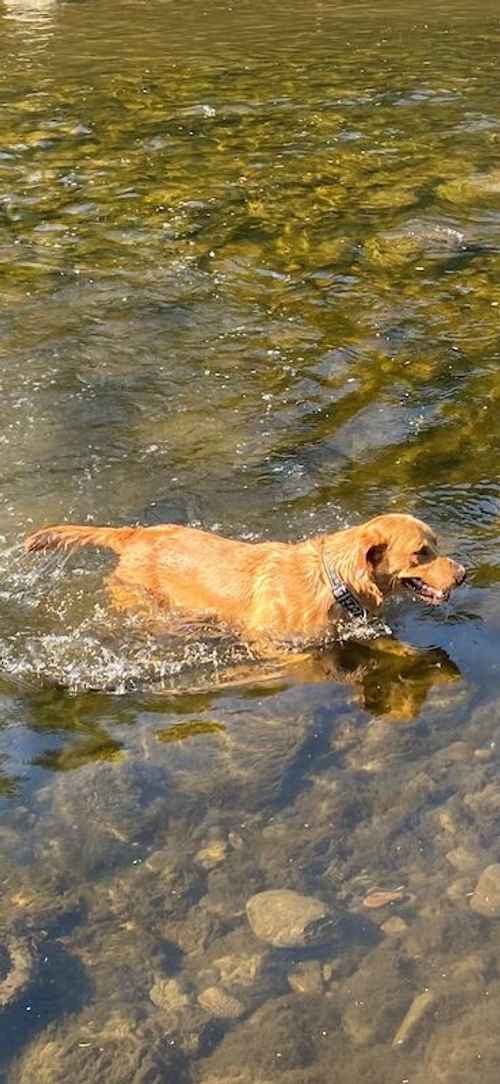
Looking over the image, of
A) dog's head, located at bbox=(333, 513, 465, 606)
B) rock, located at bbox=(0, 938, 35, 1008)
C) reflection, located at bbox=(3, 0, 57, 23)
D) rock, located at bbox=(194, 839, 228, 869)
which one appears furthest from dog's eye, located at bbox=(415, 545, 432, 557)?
reflection, located at bbox=(3, 0, 57, 23)

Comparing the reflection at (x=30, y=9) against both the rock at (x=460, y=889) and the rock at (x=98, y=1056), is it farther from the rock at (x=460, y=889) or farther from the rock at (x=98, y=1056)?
the rock at (x=98, y=1056)

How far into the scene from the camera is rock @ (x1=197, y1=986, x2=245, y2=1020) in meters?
4.48

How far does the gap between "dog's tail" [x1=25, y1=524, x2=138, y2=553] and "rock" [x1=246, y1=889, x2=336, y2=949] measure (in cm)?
251

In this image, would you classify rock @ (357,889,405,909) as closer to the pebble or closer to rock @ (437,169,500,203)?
the pebble

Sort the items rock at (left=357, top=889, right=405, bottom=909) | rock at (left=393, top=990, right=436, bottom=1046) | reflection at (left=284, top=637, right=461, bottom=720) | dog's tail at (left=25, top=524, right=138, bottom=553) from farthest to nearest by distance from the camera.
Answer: dog's tail at (left=25, top=524, right=138, bottom=553) < reflection at (left=284, top=637, right=461, bottom=720) < rock at (left=357, top=889, right=405, bottom=909) < rock at (left=393, top=990, right=436, bottom=1046)

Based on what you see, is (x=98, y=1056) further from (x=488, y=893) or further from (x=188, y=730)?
(x=188, y=730)

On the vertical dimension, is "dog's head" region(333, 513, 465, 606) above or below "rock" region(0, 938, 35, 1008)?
above

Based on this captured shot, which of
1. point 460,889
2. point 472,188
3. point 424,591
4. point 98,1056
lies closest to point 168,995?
point 98,1056

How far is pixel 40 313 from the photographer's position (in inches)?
423

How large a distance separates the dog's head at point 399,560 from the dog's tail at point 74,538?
1.38 m

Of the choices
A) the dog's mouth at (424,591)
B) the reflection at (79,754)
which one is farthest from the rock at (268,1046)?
the dog's mouth at (424,591)

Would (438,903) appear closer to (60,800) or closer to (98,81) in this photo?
(60,800)

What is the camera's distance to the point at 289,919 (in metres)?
4.80

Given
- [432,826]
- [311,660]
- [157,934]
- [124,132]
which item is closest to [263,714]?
[311,660]
